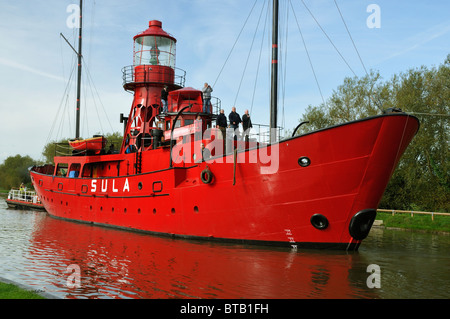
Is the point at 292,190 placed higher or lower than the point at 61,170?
lower

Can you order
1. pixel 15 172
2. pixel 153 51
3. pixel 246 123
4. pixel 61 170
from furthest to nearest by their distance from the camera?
pixel 15 172
pixel 61 170
pixel 153 51
pixel 246 123

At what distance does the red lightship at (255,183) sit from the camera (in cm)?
1121

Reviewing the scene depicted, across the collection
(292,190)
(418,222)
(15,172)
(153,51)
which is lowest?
(418,222)

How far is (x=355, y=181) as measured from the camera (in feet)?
37.0

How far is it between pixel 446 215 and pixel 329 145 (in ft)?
53.0

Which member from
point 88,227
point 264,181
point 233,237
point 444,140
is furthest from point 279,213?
point 444,140

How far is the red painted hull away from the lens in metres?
11.1

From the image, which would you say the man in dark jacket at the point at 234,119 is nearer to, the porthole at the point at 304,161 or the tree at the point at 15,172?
the porthole at the point at 304,161

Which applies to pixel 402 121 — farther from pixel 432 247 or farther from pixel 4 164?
pixel 4 164

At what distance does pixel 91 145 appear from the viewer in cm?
2139

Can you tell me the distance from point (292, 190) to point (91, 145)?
1317 centimetres

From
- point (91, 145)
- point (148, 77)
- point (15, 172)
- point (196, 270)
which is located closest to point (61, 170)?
point (91, 145)

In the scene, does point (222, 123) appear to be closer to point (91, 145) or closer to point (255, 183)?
point (255, 183)

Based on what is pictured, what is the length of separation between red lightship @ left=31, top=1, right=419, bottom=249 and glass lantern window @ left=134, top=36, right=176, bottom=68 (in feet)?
9.76
